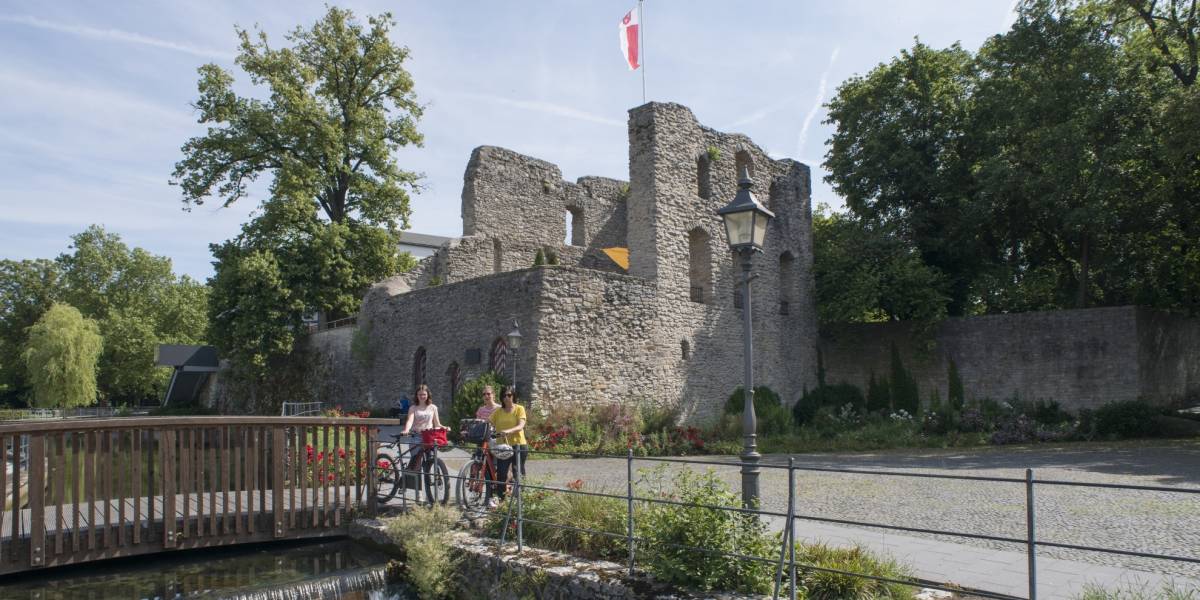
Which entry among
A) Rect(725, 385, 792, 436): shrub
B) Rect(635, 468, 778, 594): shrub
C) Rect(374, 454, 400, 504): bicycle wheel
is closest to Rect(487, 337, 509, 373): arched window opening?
Rect(725, 385, 792, 436): shrub

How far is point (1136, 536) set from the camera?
834 centimetres

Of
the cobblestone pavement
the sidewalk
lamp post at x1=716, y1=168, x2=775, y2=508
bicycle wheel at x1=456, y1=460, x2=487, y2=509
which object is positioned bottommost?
the cobblestone pavement

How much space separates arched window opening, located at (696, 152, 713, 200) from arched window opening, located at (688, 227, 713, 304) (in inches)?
46.8

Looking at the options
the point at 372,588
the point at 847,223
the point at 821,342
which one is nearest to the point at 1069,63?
the point at 847,223

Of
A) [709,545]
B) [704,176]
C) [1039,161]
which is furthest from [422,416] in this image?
[1039,161]

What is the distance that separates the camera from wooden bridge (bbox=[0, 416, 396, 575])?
26.5 feet

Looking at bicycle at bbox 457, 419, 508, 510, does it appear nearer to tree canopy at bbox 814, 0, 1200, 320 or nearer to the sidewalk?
the sidewalk

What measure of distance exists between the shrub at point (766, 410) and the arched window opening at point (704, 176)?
227 inches

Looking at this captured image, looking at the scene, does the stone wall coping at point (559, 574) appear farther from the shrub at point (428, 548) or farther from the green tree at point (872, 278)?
the green tree at point (872, 278)

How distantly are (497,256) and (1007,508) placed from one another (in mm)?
18233

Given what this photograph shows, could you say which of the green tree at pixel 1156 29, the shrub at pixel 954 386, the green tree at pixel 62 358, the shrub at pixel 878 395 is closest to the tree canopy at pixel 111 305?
the green tree at pixel 62 358

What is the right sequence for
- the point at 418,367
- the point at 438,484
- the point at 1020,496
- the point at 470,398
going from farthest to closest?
the point at 418,367 < the point at 470,398 < the point at 1020,496 < the point at 438,484

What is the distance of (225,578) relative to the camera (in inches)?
336

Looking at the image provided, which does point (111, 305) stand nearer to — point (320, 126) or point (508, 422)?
point (320, 126)
